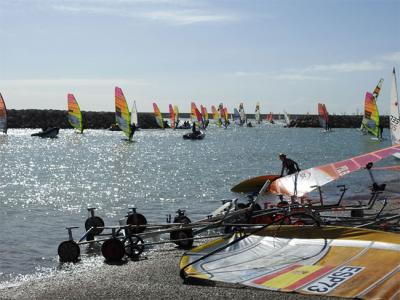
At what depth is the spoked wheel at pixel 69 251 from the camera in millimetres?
12352

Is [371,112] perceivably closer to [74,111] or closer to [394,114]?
[394,114]

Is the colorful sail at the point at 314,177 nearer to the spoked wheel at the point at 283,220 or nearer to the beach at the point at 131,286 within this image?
the spoked wheel at the point at 283,220

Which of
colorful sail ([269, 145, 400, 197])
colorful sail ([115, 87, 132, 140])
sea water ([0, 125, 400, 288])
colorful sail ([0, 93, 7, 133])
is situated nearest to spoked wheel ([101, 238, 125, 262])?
sea water ([0, 125, 400, 288])

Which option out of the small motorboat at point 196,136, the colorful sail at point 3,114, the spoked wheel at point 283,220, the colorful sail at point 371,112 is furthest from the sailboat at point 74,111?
the spoked wheel at point 283,220

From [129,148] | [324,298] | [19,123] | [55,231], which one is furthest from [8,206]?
[19,123]

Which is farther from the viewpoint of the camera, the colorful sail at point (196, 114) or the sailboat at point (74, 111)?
the colorful sail at point (196, 114)

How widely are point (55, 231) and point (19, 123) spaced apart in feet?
335

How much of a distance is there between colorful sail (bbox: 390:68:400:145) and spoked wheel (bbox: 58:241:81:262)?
964 inches

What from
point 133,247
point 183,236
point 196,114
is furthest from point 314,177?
point 196,114

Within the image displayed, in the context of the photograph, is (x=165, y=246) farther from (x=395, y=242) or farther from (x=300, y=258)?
(x=395, y=242)

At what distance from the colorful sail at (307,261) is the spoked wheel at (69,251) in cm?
401

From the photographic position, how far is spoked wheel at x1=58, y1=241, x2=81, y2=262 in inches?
486

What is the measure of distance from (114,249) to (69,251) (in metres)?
1.37

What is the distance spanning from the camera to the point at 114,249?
11641mm
